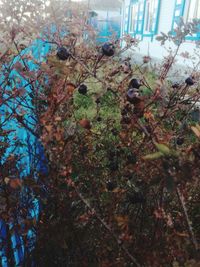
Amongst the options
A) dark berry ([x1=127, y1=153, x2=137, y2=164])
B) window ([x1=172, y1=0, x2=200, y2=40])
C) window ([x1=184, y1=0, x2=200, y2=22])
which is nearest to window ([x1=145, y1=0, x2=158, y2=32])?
window ([x1=172, y1=0, x2=200, y2=40])

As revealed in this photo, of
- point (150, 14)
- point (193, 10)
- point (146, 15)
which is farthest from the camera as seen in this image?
point (146, 15)

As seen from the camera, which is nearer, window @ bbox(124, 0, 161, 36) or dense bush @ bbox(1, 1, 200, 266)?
dense bush @ bbox(1, 1, 200, 266)

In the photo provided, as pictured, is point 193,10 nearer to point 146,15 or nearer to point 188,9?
point 188,9

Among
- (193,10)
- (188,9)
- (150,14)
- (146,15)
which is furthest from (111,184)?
(146,15)

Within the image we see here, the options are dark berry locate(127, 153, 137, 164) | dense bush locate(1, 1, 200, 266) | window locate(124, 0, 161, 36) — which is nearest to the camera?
dense bush locate(1, 1, 200, 266)

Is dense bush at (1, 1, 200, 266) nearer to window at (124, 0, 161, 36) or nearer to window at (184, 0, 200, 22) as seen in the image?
window at (184, 0, 200, 22)

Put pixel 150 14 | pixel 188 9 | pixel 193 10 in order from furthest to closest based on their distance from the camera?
pixel 150 14
pixel 188 9
pixel 193 10

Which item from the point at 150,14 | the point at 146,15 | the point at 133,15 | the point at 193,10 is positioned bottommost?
the point at 193,10

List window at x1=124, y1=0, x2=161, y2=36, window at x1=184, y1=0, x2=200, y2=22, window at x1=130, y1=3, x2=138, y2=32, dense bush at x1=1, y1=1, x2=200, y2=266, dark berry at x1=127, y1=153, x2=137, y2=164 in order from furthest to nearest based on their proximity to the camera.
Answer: window at x1=130, y1=3, x2=138, y2=32 → window at x1=124, y1=0, x2=161, y2=36 → window at x1=184, y1=0, x2=200, y2=22 → dark berry at x1=127, y1=153, x2=137, y2=164 → dense bush at x1=1, y1=1, x2=200, y2=266

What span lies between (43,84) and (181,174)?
3.73 ft

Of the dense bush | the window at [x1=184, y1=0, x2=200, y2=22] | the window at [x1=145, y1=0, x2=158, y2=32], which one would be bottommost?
the dense bush

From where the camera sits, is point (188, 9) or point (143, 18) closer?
point (188, 9)

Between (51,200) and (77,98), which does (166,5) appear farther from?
(51,200)

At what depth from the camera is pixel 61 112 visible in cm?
150
